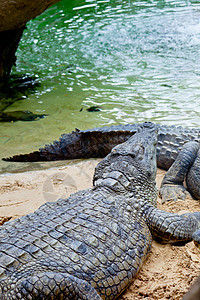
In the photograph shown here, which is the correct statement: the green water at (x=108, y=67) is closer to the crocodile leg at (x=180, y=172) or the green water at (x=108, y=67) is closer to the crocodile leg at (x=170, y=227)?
the crocodile leg at (x=180, y=172)

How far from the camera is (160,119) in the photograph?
6.14m

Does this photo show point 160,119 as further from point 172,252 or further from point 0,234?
point 0,234

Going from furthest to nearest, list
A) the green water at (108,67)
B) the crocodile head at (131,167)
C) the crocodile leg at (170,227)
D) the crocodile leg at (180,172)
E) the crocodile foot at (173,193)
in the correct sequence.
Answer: the green water at (108,67) → the crocodile leg at (180,172) → the crocodile foot at (173,193) → the crocodile head at (131,167) → the crocodile leg at (170,227)

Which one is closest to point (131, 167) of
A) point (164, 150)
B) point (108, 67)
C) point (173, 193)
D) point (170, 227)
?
point (170, 227)

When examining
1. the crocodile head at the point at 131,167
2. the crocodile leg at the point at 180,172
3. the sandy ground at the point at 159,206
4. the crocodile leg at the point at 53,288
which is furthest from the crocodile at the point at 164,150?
the crocodile leg at the point at 53,288

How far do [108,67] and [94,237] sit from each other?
779cm

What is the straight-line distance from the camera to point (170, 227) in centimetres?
263

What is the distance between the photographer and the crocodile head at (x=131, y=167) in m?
2.87

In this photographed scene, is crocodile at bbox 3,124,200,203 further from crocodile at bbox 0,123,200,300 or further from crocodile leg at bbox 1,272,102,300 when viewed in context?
crocodile leg at bbox 1,272,102,300

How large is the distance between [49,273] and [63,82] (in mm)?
7247

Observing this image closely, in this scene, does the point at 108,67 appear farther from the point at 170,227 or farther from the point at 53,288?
the point at 53,288

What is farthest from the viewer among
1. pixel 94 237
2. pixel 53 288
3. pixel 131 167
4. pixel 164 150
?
pixel 164 150

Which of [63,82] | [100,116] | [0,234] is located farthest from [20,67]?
[0,234]

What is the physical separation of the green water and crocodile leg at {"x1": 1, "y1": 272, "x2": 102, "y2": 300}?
2816mm
